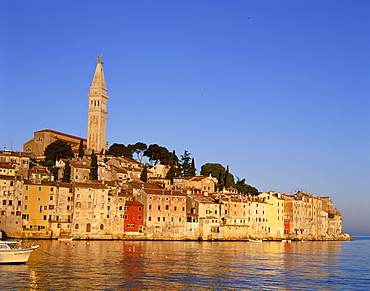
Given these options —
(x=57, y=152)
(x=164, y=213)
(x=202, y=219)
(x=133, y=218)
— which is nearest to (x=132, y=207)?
(x=133, y=218)

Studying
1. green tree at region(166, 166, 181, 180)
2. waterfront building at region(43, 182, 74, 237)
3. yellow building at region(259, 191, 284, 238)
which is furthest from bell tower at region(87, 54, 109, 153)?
waterfront building at region(43, 182, 74, 237)

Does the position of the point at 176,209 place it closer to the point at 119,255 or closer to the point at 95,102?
the point at 119,255

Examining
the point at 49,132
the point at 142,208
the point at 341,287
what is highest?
the point at 49,132

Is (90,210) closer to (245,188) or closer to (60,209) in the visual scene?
(60,209)

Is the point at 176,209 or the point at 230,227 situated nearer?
the point at 176,209

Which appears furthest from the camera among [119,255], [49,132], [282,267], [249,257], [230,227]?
[49,132]

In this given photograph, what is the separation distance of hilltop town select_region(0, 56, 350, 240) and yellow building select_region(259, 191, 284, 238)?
177 millimetres

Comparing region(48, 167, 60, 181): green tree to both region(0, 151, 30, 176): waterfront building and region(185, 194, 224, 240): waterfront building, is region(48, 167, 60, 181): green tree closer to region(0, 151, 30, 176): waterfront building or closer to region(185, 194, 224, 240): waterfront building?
region(0, 151, 30, 176): waterfront building

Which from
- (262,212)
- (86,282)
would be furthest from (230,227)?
(86,282)

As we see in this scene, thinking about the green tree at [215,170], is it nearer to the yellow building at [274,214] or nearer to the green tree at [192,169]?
the green tree at [192,169]

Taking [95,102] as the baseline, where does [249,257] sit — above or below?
below

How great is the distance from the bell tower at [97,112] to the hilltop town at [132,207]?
29.7 feet

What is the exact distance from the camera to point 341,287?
3397 cm

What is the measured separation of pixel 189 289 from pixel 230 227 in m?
54.1
